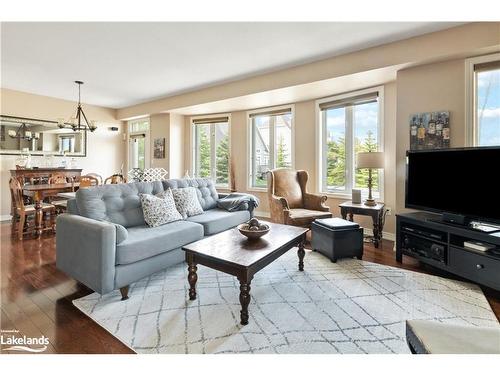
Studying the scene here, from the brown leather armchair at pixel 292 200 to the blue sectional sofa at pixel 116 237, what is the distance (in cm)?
93

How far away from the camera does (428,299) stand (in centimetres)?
212

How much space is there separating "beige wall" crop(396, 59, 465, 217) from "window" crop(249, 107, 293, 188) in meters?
2.13

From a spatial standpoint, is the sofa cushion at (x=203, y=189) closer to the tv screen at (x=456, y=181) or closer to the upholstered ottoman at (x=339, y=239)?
the upholstered ottoman at (x=339, y=239)

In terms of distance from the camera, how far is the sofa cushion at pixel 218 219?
118 inches

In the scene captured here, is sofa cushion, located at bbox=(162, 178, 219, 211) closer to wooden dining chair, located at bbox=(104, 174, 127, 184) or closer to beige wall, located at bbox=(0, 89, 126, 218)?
wooden dining chair, located at bbox=(104, 174, 127, 184)

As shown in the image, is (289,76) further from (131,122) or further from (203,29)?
(131,122)

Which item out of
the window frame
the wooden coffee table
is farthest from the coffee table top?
the window frame

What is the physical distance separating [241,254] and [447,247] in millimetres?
2058

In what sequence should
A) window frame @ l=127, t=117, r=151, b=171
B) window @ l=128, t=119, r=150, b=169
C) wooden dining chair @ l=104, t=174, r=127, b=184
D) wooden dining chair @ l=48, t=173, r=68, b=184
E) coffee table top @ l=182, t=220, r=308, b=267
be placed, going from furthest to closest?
window @ l=128, t=119, r=150, b=169 < window frame @ l=127, t=117, r=151, b=171 < wooden dining chair @ l=48, t=173, r=68, b=184 < wooden dining chair @ l=104, t=174, r=127, b=184 < coffee table top @ l=182, t=220, r=308, b=267

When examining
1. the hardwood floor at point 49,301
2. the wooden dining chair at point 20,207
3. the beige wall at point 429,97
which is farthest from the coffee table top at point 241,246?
the wooden dining chair at point 20,207

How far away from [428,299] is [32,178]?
649 cm

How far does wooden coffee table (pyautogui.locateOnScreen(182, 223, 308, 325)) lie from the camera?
5.73 feet

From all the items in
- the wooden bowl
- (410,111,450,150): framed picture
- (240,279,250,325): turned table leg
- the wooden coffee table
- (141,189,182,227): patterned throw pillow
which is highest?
(410,111,450,150): framed picture
